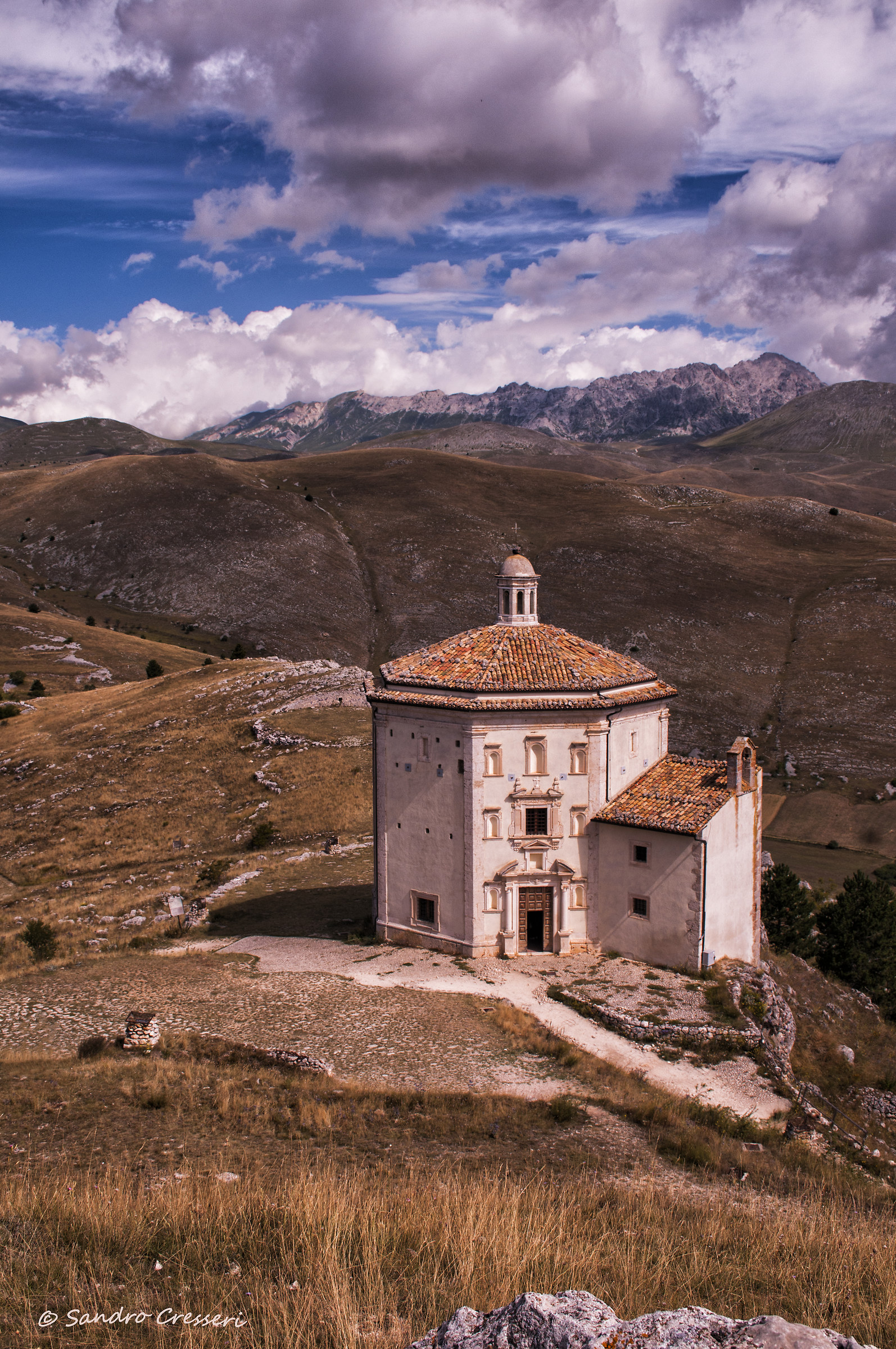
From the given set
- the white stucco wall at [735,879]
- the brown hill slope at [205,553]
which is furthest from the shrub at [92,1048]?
the brown hill slope at [205,553]

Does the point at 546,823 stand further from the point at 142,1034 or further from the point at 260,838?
the point at 260,838

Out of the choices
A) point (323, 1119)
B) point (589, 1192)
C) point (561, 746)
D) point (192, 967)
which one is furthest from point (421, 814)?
point (589, 1192)

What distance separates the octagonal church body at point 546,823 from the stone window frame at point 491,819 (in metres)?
0.05

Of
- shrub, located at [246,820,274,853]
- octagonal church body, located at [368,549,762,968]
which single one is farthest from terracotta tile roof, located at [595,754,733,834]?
shrub, located at [246,820,274,853]

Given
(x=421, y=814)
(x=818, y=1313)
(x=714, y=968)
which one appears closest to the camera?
(x=818, y=1313)

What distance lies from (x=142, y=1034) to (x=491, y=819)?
14.4 metres

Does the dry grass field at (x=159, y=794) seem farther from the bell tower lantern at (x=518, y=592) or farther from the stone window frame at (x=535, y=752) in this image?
the bell tower lantern at (x=518, y=592)

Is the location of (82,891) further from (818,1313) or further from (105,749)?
(818,1313)

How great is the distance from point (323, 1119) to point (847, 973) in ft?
119

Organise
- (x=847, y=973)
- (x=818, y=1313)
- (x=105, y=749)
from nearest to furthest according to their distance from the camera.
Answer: (x=818, y=1313), (x=847, y=973), (x=105, y=749)

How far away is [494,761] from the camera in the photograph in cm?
3322

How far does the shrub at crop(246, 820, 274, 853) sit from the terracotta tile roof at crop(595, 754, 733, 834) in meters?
24.6

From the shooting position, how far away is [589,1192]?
15.1 metres

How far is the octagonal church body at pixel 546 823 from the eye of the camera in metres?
32.8
